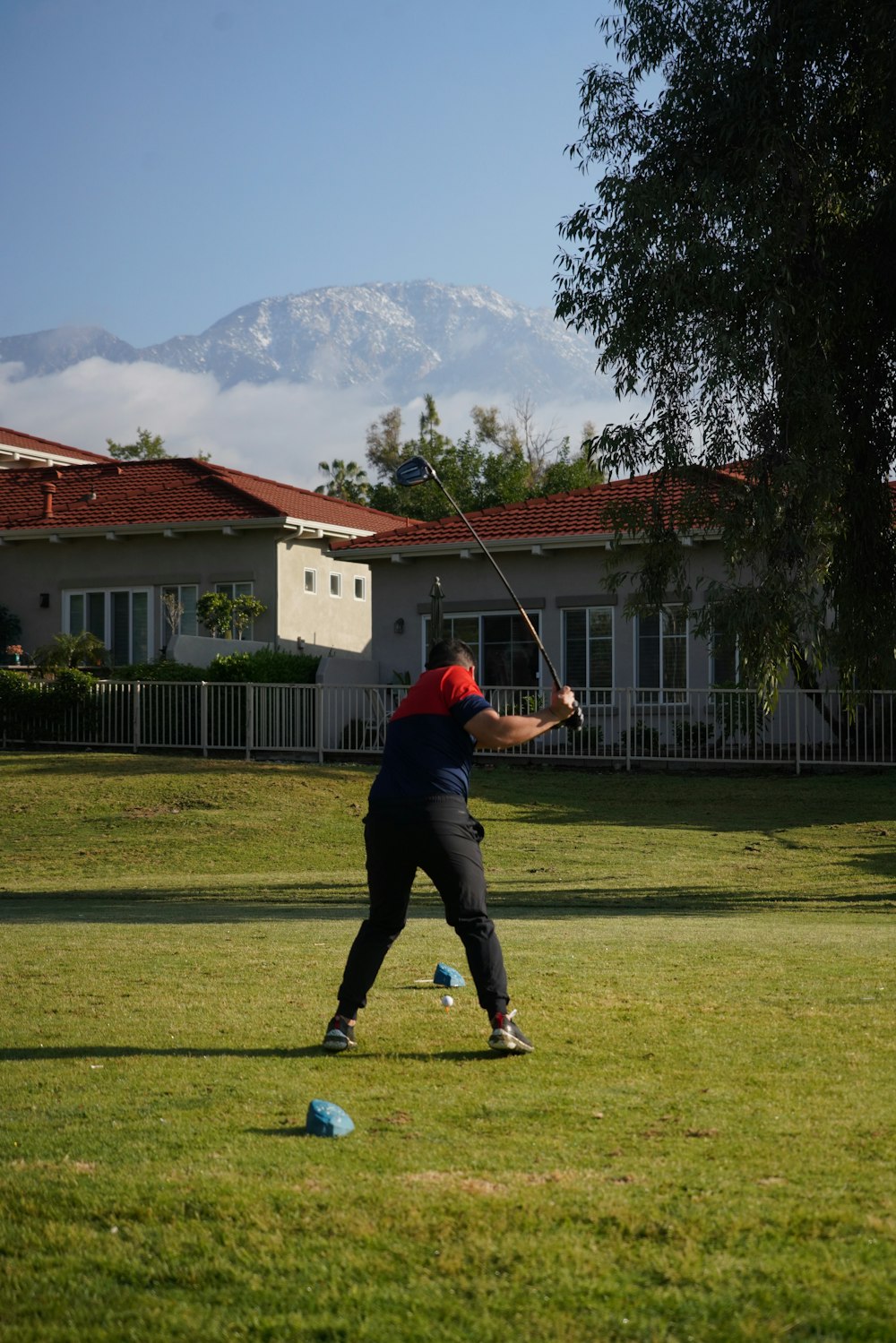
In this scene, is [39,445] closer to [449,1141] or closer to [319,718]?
[319,718]

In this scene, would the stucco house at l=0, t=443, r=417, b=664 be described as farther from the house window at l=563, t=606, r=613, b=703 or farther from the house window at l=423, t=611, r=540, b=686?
the house window at l=563, t=606, r=613, b=703

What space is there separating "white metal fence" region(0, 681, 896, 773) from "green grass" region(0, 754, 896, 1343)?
46.9 ft

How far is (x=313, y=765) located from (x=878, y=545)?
1249cm

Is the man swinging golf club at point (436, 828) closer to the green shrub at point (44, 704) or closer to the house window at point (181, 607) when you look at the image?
the green shrub at point (44, 704)

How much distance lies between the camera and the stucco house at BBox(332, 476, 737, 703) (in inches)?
1189

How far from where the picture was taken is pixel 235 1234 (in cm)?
420

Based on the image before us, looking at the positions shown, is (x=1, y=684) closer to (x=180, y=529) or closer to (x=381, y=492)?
(x=180, y=529)

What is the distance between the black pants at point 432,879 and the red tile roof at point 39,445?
3964 cm

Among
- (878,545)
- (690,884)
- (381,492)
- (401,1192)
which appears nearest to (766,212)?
(878,545)

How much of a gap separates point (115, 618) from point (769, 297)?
2257 centimetres

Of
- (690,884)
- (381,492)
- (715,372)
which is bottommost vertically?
(690,884)

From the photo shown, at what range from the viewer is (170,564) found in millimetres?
34688

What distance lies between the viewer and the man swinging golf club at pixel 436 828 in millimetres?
6645

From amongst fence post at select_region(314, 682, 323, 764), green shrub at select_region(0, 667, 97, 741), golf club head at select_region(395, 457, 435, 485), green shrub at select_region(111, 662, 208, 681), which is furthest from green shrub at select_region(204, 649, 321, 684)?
golf club head at select_region(395, 457, 435, 485)
